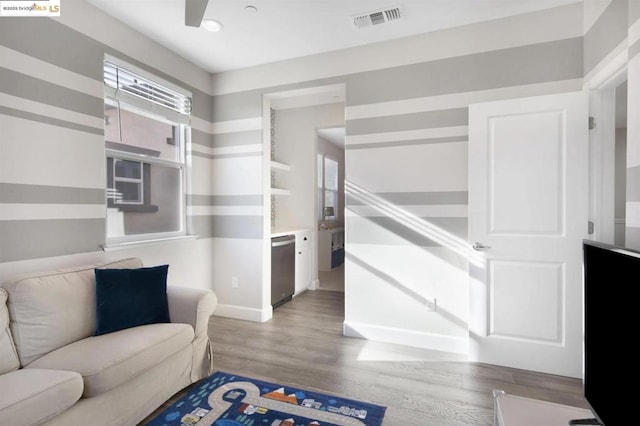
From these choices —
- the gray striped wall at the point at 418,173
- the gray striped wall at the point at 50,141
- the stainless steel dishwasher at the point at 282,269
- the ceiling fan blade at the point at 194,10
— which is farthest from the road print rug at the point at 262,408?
the ceiling fan blade at the point at 194,10

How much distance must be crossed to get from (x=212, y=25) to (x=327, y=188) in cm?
456

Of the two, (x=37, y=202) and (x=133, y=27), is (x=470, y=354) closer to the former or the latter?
(x=37, y=202)

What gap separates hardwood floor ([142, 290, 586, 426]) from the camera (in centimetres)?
197

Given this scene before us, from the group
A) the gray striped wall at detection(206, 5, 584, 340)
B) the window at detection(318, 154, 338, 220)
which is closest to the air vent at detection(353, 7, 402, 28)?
the gray striped wall at detection(206, 5, 584, 340)

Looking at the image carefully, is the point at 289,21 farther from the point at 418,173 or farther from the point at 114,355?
the point at 114,355

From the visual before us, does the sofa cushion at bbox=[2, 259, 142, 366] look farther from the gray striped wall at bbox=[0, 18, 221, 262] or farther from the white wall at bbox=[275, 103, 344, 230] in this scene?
the white wall at bbox=[275, 103, 344, 230]

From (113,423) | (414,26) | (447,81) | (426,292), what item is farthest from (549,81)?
(113,423)

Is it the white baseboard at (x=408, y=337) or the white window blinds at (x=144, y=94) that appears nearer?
the white window blinds at (x=144, y=94)

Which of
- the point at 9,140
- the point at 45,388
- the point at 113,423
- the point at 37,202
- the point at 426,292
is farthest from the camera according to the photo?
the point at 426,292

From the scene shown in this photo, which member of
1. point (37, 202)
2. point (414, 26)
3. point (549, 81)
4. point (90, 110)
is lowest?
point (37, 202)

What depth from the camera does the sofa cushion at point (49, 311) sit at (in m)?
1.72

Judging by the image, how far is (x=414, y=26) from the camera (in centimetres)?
270

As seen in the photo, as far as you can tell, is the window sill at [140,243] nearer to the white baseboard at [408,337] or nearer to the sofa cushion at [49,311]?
the sofa cushion at [49,311]

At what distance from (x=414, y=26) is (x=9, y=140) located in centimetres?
306
